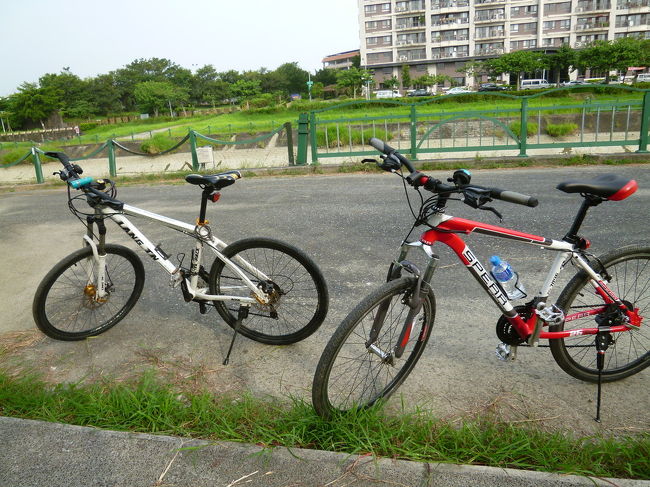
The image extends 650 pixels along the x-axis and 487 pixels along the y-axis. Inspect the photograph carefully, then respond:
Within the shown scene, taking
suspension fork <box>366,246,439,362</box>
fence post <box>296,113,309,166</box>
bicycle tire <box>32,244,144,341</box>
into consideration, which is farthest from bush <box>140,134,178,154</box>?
suspension fork <box>366,246,439,362</box>

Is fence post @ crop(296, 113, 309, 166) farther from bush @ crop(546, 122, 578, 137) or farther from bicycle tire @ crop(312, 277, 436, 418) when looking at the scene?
bicycle tire @ crop(312, 277, 436, 418)

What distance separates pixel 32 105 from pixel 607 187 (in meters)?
73.6

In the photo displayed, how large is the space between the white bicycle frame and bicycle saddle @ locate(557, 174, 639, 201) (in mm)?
2093

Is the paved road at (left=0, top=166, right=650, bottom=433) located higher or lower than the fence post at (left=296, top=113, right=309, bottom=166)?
lower

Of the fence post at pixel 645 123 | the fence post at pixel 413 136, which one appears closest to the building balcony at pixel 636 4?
the fence post at pixel 645 123

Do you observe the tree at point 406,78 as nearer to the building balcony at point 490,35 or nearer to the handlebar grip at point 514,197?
the building balcony at point 490,35

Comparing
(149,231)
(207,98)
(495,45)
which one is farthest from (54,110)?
(149,231)

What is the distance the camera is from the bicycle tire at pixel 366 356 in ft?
8.72

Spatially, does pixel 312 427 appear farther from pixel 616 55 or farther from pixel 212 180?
pixel 616 55

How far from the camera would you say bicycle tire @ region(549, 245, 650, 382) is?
299 cm

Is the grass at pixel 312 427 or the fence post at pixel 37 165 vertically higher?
the fence post at pixel 37 165

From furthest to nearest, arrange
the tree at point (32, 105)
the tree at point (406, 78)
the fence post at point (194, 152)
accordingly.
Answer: the tree at point (406, 78) → the tree at point (32, 105) → the fence post at point (194, 152)

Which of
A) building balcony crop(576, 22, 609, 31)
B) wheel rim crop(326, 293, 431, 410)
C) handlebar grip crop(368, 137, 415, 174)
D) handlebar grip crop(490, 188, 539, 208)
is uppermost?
building balcony crop(576, 22, 609, 31)

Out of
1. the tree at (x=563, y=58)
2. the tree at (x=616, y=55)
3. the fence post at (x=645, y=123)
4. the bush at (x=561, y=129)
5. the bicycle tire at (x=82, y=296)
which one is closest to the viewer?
the bicycle tire at (x=82, y=296)
